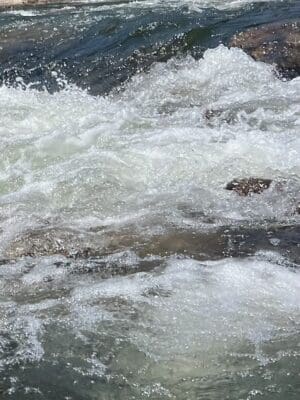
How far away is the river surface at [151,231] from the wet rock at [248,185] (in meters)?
0.06

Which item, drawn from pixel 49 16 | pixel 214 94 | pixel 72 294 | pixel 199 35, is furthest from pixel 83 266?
pixel 49 16

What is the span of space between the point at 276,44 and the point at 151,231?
18.5 feet

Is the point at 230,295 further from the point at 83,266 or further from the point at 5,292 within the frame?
the point at 5,292

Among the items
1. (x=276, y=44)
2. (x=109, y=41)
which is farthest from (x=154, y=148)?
(x=109, y=41)

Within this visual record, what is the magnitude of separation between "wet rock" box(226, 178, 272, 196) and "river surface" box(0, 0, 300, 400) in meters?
0.06

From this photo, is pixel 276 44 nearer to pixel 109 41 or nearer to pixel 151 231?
pixel 109 41

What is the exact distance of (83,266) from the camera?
425 cm

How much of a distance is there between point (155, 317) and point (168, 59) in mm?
6753

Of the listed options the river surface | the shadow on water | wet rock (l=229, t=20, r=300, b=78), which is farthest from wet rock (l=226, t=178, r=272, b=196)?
the shadow on water

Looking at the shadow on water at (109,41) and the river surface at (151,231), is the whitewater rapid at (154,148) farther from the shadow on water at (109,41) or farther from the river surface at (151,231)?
the shadow on water at (109,41)

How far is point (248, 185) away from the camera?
540 centimetres

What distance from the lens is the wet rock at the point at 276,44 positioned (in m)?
8.83

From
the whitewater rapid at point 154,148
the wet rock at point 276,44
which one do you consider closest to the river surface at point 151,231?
the whitewater rapid at point 154,148

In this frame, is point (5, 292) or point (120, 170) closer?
point (5, 292)
